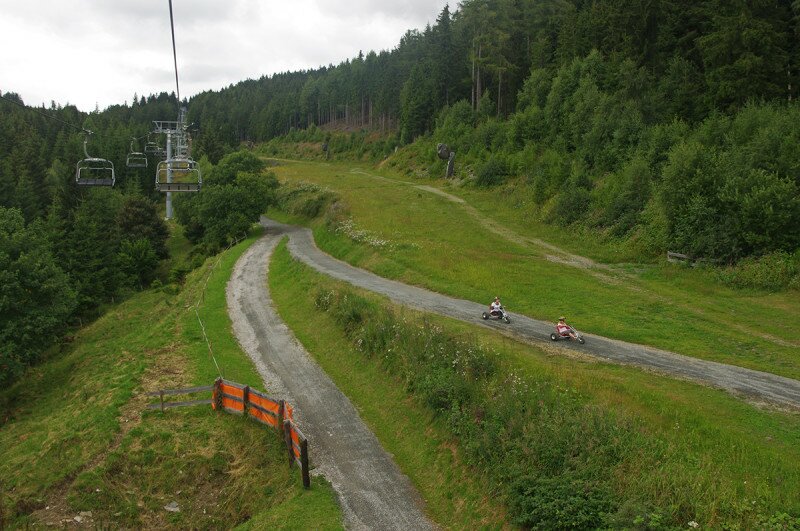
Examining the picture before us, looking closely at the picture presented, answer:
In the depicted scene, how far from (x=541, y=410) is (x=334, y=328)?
1471 cm

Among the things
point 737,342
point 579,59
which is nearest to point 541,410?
point 737,342

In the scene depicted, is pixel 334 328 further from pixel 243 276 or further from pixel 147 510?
pixel 243 276

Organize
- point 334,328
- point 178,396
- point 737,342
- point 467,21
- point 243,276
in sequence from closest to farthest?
point 178,396 < point 737,342 < point 334,328 < point 243,276 < point 467,21

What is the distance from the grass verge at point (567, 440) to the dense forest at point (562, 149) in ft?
68.2

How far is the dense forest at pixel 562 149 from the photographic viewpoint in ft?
111

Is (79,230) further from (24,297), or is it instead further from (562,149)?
(562,149)

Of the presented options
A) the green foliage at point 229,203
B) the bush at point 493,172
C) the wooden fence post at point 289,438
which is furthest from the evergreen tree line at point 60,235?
the bush at point 493,172

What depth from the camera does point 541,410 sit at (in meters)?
14.8

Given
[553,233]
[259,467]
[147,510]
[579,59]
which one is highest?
[579,59]

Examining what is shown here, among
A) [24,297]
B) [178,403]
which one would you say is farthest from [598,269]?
[24,297]

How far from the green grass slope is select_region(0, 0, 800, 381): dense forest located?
1113 cm

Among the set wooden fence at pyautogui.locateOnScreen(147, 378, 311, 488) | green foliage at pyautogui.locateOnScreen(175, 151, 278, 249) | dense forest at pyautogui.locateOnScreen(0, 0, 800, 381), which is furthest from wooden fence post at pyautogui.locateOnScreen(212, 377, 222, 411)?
green foliage at pyautogui.locateOnScreen(175, 151, 278, 249)

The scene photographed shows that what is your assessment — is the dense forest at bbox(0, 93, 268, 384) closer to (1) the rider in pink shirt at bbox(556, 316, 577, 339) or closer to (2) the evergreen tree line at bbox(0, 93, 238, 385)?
(2) the evergreen tree line at bbox(0, 93, 238, 385)

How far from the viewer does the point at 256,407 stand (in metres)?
18.8
